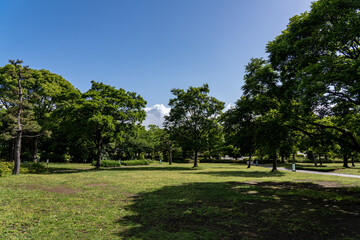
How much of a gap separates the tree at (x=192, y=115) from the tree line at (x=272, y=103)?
0.18 metres

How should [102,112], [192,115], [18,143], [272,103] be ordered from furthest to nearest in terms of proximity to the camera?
[192,115]
[102,112]
[18,143]
[272,103]

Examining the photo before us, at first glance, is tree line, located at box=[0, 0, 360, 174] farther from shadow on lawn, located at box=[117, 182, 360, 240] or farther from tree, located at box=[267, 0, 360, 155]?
shadow on lawn, located at box=[117, 182, 360, 240]

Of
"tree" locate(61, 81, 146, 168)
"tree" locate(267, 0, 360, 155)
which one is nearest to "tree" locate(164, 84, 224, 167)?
"tree" locate(61, 81, 146, 168)

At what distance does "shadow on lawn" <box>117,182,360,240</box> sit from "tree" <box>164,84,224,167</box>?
77.4 ft

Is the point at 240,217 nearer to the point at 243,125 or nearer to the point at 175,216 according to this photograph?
the point at 175,216

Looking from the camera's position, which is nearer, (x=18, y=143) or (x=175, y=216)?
(x=175, y=216)

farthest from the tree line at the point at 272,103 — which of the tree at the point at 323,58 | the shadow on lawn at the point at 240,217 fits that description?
the shadow on lawn at the point at 240,217

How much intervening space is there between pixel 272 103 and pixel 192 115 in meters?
21.8

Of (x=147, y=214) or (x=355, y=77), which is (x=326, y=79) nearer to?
(x=355, y=77)

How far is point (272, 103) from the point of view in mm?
13375

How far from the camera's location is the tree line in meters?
8.83

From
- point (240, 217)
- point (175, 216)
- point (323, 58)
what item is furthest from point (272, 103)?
point (175, 216)

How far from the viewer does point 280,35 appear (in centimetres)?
1247

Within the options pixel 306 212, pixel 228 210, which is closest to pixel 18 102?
pixel 228 210
